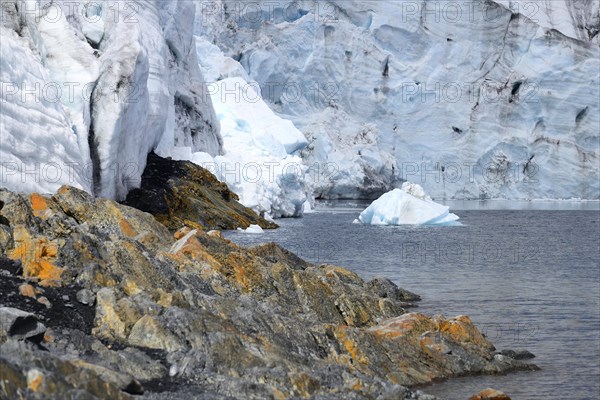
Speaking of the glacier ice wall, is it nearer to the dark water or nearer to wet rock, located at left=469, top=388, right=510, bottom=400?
the dark water

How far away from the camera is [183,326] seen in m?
7.79

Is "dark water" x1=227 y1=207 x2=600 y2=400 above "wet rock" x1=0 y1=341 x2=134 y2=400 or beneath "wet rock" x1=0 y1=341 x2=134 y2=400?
beneath

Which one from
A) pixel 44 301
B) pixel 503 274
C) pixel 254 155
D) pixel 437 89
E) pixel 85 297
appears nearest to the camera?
pixel 44 301

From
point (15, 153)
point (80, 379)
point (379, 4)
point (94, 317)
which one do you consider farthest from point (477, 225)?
point (80, 379)

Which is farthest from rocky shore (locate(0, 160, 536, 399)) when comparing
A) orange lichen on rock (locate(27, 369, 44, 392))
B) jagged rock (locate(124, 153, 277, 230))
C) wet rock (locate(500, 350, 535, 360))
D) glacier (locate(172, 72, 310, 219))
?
glacier (locate(172, 72, 310, 219))

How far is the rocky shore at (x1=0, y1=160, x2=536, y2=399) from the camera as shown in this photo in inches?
262

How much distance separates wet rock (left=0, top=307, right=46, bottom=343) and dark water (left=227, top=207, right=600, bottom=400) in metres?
4.27

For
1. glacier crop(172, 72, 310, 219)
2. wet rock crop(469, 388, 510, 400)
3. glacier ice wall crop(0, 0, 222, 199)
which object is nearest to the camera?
wet rock crop(469, 388, 510, 400)

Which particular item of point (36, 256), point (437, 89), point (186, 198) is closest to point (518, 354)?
point (36, 256)

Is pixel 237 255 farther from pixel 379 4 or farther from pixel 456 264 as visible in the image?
pixel 379 4

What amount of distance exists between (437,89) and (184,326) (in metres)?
42.9

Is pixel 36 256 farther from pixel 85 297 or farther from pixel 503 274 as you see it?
pixel 503 274

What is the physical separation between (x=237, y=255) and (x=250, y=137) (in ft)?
80.7

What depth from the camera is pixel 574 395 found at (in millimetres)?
9508
